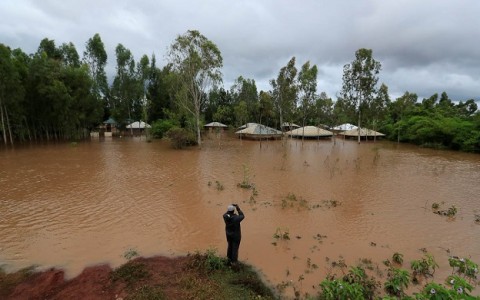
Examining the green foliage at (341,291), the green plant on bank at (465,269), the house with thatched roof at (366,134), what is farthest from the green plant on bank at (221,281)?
the house with thatched roof at (366,134)

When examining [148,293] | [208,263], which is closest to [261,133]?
[208,263]

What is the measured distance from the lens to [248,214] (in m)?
8.80

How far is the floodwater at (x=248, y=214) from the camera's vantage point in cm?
634

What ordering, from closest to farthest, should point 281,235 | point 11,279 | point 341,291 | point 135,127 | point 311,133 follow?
point 341,291 → point 11,279 → point 281,235 → point 311,133 → point 135,127

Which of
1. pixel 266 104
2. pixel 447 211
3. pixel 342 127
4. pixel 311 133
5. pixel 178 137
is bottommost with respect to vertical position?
pixel 447 211

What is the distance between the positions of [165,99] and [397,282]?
4292 cm

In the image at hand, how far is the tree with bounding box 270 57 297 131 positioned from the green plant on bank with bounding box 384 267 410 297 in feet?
107

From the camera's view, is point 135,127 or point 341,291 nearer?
point 341,291

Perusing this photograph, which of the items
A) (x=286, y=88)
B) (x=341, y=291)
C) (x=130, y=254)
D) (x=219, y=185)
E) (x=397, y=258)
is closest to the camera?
(x=341, y=291)

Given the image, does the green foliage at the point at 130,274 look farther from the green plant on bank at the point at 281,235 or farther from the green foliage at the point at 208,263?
the green plant on bank at the point at 281,235

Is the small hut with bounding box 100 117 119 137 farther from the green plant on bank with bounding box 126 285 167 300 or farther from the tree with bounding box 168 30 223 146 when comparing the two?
the green plant on bank with bounding box 126 285 167 300

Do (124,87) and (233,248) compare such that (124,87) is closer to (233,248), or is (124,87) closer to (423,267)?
(233,248)

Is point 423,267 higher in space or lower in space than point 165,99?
lower

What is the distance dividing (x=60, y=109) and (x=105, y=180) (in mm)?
16831
